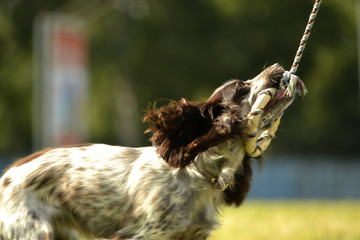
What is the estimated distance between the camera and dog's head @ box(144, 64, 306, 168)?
437 centimetres

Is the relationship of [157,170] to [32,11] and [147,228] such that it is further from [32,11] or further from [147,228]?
[32,11]

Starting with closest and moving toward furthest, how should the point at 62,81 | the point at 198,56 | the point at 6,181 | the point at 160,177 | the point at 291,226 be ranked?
the point at 160,177, the point at 6,181, the point at 291,226, the point at 62,81, the point at 198,56

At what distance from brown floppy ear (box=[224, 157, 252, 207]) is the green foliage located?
2618 centimetres

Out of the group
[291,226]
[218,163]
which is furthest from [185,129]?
[291,226]

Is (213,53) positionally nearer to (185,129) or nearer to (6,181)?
(185,129)

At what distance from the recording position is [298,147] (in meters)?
31.8

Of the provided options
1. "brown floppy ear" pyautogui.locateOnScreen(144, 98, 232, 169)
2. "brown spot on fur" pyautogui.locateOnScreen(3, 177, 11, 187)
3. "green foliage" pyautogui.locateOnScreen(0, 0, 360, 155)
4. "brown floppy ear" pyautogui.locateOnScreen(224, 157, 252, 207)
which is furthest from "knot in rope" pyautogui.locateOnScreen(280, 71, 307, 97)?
"green foliage" pyautogui.locateOnScreen(0, 0, 360, 155)

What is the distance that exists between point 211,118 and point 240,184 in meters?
0.58

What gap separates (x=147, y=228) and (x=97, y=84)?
29.1 metres

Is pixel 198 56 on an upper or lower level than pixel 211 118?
lower

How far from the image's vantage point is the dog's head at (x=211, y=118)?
437cm

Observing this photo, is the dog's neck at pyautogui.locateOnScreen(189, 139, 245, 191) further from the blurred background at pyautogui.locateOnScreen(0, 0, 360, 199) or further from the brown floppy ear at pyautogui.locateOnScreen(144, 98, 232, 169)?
the blurred background at pyautogui.locateOnScreen(0, 0, 360, 199)

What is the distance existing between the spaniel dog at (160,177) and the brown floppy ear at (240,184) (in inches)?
0.8

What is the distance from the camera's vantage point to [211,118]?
4496 mm
